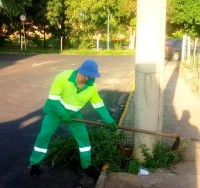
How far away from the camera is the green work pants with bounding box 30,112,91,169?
5.31 m

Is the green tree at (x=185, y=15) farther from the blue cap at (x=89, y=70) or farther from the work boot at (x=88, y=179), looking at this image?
the blue cap at (x=89, y=70)

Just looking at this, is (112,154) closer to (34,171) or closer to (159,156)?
(159,156)

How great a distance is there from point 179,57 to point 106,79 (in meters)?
9.26

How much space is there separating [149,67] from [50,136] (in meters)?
1.71

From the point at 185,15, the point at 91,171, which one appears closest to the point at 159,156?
the point at 91,171

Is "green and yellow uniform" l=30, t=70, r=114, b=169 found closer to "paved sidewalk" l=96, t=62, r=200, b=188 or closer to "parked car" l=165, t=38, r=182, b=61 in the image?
"paved sidewalk" l=96, t=62, r=200, b=188

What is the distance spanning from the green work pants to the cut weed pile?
224 millimetres

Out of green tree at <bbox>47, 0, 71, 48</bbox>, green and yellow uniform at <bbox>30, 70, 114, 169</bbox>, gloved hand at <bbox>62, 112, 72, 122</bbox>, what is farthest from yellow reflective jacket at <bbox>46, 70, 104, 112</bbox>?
green tree at <bbox>47, 0, 71, 48</bbox>

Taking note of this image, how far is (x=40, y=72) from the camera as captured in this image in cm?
1669

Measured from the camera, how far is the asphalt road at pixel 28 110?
17.7 feet

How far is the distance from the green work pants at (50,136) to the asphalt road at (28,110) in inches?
11.5

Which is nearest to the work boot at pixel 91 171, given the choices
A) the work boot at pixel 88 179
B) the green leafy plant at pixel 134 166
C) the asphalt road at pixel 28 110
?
the work boot at pixel 88 179

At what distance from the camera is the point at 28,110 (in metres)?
9.43

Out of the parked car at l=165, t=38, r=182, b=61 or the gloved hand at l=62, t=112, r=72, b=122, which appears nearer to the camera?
the gloved hand at l=62, t=112, r=72, b=122
